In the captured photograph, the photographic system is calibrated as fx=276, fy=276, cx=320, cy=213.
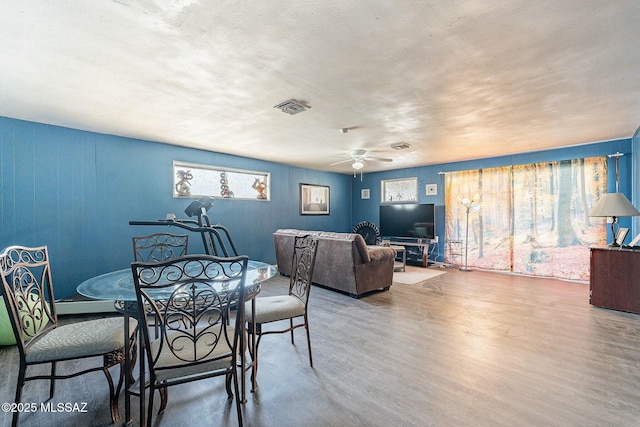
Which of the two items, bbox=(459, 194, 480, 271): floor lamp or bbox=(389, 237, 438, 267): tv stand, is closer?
bbox=(459, 194, 480, 271): floor lamp

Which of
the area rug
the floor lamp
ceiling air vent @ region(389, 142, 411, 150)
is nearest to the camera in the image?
ceiling air vent @ region(389, 142, 411, 150)

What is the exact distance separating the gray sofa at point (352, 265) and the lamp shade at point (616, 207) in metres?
2.73

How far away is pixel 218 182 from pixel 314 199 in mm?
2681

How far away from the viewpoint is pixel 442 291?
173 inches

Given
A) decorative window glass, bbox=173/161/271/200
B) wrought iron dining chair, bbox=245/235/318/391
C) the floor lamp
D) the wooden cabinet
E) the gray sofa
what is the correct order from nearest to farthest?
wrought iron dining chair, bbox=245/235/318/391 < the wooden cabinet < the gray sofa < decorative window glass, bbox=173/161/271/200 < the floor lamp

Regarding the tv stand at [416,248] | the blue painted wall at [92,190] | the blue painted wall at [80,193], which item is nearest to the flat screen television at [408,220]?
the tv stand at [416,248]

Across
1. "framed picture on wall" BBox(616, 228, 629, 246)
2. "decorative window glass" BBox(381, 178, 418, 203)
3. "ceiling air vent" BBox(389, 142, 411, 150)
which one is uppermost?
"ceiling air vent" BBox(389, 142, 411, 150)

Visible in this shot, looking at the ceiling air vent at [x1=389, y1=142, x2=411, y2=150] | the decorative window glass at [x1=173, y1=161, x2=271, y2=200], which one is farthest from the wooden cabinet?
the decorative window glass at [x1=173, y1=161, x2=271, y2=200]

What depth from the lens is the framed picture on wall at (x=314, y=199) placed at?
6910 millimetres

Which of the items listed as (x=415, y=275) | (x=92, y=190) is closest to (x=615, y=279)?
(x=415, y=275)

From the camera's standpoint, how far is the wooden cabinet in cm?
339

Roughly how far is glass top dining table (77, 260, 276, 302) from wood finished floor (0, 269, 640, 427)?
794mm

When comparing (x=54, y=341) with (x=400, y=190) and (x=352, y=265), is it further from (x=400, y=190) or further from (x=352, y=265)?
(x=400, y=190)

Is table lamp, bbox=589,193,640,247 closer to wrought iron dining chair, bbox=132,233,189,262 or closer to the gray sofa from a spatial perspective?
the gray sofa
